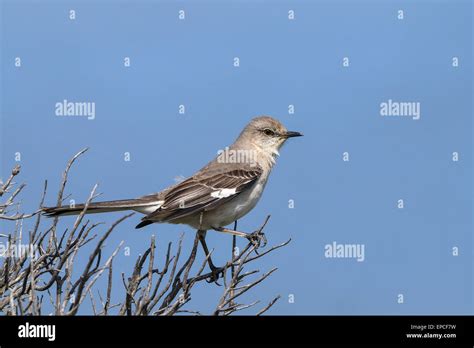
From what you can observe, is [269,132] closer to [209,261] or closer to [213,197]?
[213,197]

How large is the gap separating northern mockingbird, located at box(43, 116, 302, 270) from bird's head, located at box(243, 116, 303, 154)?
1.3 inches

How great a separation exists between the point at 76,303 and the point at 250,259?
1.61 metres

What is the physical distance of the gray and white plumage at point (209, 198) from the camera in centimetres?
700

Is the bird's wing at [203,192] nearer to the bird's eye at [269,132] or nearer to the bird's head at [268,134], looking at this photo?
the bird's head at [268,134]

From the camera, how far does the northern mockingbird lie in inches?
276

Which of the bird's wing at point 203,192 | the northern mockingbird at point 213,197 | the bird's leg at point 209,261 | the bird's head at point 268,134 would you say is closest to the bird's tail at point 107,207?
the northern mockingbird at point 213,197

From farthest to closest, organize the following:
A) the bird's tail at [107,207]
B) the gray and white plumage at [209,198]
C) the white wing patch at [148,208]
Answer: the white wing patch at [148,208] < the gray and white plumage at [209,198] < the bird's tail at [107,207]

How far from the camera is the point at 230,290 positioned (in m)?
5.05

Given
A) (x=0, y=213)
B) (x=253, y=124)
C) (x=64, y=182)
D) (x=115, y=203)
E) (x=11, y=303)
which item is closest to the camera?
(x=11, y=303)

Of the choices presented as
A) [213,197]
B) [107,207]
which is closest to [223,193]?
[213,197]

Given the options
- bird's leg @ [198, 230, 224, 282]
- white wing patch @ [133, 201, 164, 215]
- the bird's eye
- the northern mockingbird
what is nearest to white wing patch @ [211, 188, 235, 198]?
the northern mockingbird

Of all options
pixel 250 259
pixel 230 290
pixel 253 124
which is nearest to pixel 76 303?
pixel 230 290
